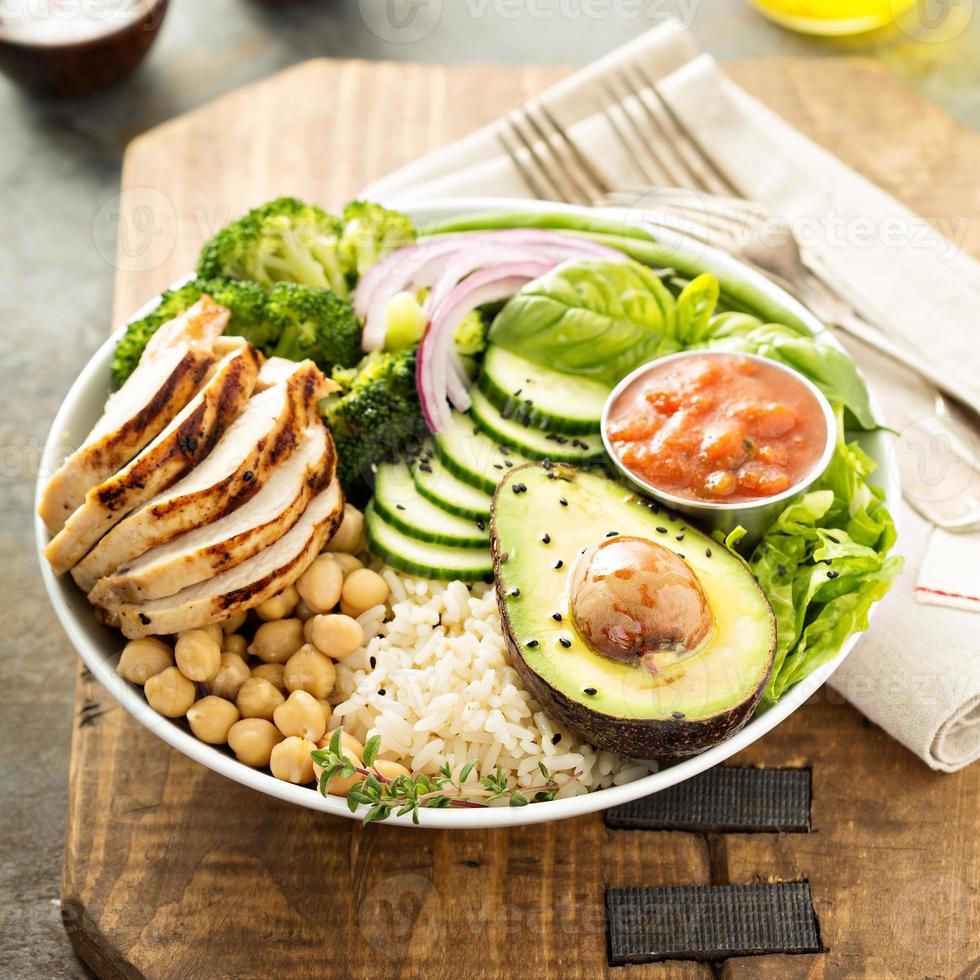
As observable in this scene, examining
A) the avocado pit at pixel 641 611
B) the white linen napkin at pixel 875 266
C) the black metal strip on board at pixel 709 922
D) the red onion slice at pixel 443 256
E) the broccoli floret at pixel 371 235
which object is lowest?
the black metal strip on board at pixel 709 922

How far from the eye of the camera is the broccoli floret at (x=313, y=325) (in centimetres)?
432

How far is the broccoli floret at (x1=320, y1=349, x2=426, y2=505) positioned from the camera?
13.6ft

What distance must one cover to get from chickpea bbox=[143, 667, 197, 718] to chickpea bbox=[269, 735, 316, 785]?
374mm

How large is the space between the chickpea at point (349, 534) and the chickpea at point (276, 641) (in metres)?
0.33

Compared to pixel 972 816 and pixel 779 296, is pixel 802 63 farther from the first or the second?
pixel 972 816

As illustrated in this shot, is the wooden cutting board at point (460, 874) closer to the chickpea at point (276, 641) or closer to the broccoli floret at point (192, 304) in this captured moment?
the chickpea at point (276, 641)

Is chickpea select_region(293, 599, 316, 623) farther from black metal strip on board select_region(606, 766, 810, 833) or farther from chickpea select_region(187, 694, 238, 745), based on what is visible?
black metal strip on board select_region(606, 766, 810, 833)

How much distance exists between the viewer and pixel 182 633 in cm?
361

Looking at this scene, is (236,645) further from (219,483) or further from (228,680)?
(219,483)

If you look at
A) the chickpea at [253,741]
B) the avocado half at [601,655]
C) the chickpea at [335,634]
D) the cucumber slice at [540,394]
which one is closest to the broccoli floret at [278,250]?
the cucumber slice at [540,394]

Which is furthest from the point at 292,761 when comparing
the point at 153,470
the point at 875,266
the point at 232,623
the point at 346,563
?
the point at 875,266

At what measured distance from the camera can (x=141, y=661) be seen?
141 inches

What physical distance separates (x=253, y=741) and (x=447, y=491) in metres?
1.08

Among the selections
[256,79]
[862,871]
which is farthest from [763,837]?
[256,79]
